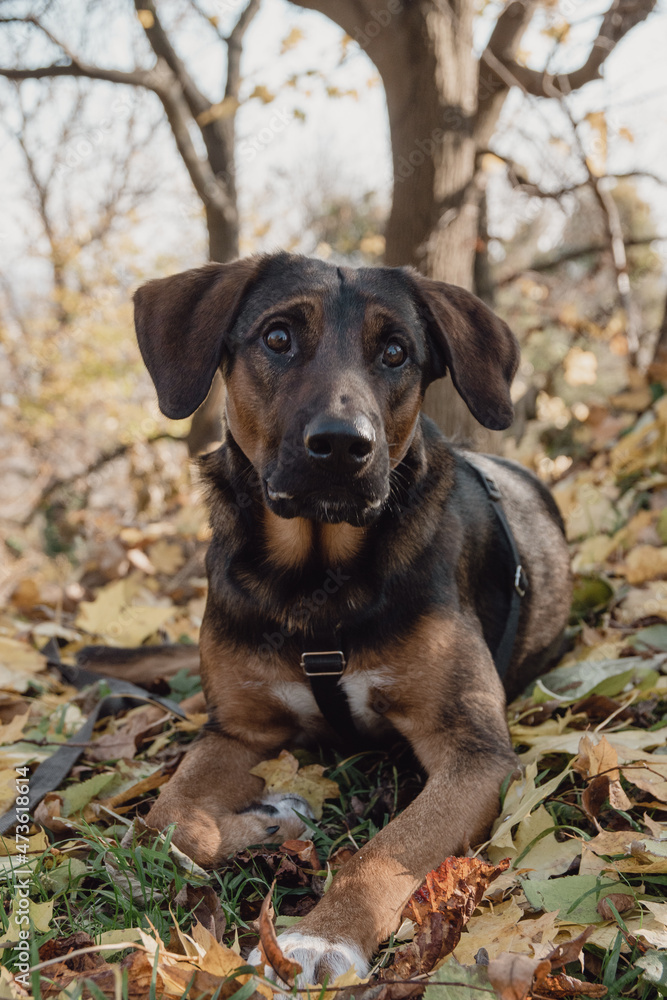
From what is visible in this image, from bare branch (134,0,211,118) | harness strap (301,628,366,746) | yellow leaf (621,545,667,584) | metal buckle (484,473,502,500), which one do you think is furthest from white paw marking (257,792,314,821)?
bare branch (134,0,211,118)

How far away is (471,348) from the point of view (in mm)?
3004

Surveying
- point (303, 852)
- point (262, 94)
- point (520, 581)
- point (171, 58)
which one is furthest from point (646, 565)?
point (171, 58)

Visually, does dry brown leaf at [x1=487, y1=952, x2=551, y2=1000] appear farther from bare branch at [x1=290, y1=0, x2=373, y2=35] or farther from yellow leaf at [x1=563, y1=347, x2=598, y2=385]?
bare branch at [x1=290, y1=0, x2=373, y2=35]

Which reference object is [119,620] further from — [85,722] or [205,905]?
[205,905]

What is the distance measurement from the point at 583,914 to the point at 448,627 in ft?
3.39

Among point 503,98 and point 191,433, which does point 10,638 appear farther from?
point 503,98

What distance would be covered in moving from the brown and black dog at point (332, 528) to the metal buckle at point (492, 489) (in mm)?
250

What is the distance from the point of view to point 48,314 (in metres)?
17.1

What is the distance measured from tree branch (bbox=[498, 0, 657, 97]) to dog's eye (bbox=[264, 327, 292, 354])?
4785 mm

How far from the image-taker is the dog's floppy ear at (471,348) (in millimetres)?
2965

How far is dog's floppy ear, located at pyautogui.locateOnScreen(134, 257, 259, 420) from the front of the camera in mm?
2766

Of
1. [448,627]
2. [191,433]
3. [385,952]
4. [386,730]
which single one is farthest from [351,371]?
[191,433]

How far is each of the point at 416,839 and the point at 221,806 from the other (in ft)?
2.45
